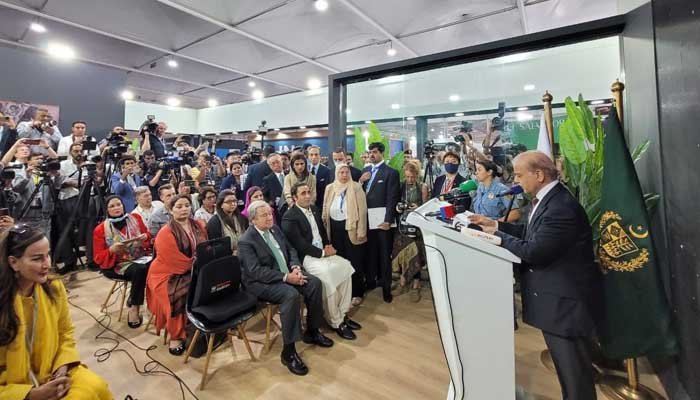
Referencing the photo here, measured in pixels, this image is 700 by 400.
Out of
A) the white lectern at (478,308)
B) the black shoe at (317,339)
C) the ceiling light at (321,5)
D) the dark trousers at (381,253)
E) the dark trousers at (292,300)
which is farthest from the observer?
the ceiling light at (321,5)

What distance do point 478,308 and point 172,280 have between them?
86.8 inches

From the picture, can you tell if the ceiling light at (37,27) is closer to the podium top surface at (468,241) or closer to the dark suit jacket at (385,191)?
A: the dark suit jacket at (385,191)

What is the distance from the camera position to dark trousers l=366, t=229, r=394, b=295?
3381 millimetres

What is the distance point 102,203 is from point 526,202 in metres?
4.87

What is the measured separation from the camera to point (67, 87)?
5746 millimetres

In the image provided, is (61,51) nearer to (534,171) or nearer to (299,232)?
(299,232)

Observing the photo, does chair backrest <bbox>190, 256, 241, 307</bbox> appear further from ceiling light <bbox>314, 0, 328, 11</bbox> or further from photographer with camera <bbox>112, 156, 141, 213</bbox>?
ceiling light <bbox>314, 0, 328, 11</bbox>

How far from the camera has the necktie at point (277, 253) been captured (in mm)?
2533

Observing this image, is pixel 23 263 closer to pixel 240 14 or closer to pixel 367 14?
pixel 240 14

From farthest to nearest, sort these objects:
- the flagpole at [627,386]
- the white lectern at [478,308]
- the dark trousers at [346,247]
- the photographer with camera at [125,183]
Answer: the photographer with camera at [125,183] → the dark trousers at [346,247] → the flagpole at [627,386] → the white lectern at [478,308]

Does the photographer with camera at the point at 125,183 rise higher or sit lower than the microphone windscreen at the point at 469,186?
higher

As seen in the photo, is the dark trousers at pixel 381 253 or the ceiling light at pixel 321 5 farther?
the ceiling light at pixel 321 5

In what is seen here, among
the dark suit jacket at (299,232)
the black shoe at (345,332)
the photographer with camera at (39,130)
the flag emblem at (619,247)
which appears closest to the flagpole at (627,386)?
the flag emblem at (619,247)

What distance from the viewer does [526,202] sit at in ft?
9.55
